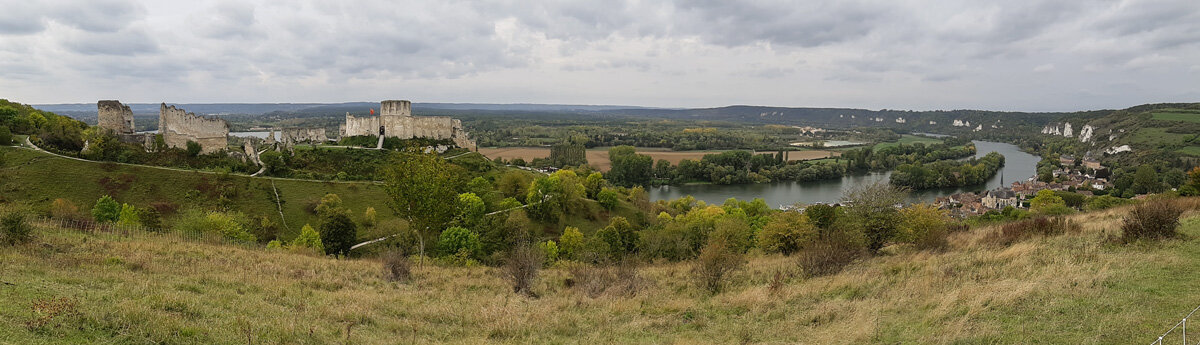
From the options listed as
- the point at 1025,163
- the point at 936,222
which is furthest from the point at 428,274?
the point at 1025,163

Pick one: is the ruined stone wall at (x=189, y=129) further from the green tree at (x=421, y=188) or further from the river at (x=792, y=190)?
the river at (x=792, y=190)

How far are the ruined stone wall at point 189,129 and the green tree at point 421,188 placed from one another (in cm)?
2485

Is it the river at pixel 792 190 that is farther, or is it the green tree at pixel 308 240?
the river at pixel 792 190

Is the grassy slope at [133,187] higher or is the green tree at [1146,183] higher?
the grassy slope at [133,187]

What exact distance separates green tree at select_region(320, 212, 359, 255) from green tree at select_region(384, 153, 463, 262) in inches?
420

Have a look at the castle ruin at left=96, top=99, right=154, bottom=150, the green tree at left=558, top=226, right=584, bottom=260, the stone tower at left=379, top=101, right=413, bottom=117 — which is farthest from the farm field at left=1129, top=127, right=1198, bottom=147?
the castle ruin at left=96, top=99, right=154, bottom=150

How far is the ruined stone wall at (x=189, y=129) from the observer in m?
31.1

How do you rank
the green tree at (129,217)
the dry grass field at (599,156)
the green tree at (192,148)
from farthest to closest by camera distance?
the dry grass field at (599,156), the green tree at (192,148), the green tree at (129,217)

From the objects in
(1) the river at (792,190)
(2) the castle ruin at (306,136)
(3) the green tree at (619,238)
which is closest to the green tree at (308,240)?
(3) the green tree at (619,238)

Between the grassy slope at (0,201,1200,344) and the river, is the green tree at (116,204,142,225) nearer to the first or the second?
the grassy slope at (0,201,1200,344)

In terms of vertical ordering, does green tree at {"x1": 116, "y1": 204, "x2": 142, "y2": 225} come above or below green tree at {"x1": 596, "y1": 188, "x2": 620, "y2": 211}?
above

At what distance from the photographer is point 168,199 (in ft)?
85.4

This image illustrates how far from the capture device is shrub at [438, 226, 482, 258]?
2303cm

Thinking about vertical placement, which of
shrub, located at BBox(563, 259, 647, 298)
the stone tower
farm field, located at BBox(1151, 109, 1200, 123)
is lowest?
shrub, located at BBox(563, 259, 647, 298)
